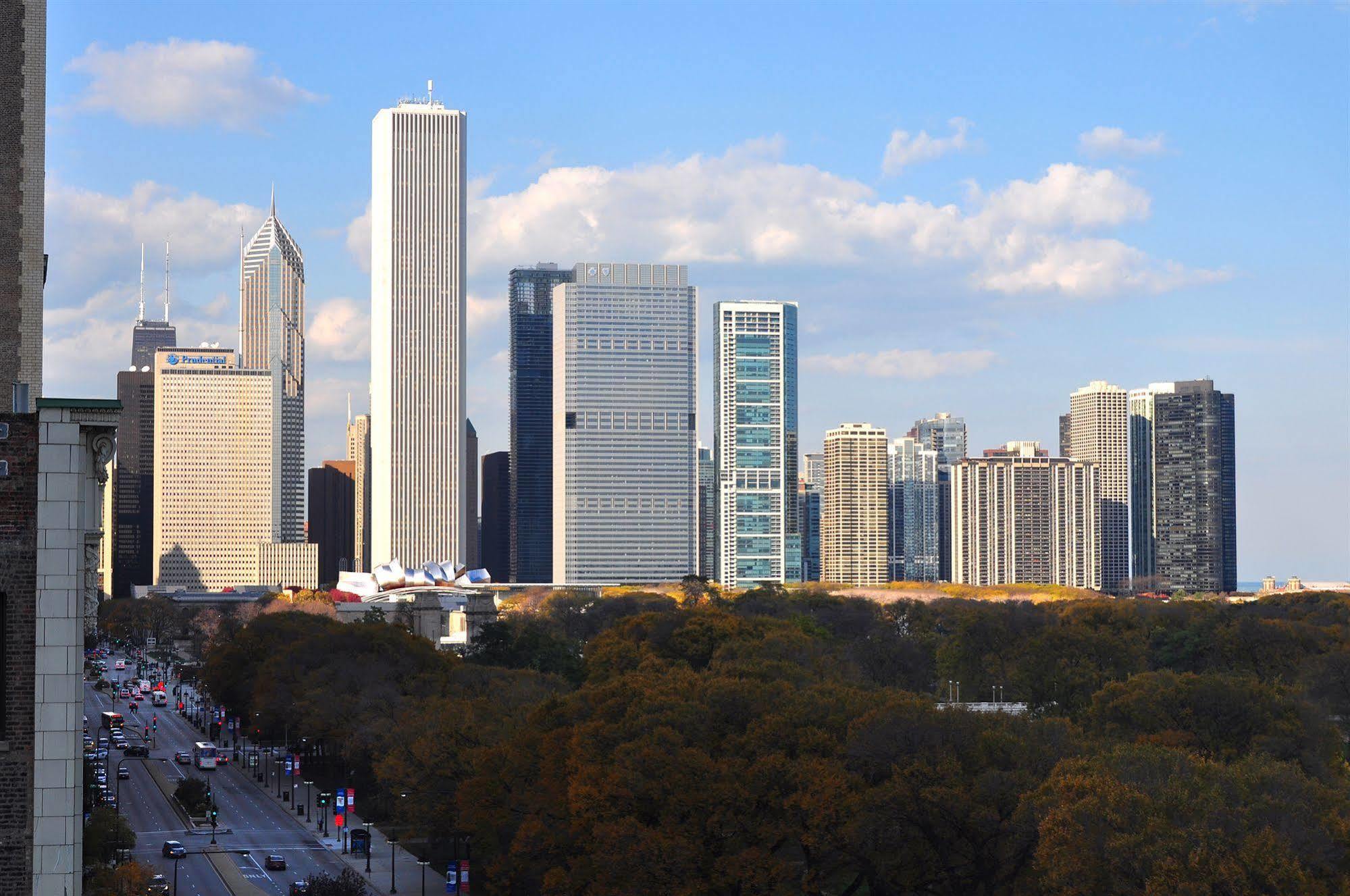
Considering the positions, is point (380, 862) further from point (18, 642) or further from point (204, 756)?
point (18, 642)

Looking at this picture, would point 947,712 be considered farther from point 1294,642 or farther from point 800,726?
point 1294,642

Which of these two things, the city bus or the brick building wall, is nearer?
the brick building wall

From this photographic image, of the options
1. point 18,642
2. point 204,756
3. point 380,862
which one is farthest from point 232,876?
point 18,642

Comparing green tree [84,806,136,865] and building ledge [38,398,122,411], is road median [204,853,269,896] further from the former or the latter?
building ledge [38,398,122,411]

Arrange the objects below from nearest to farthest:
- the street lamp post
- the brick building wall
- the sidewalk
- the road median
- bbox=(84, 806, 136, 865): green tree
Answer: the brick building wall, bbox=(84, 806, 136, 865): green tree, the road median, the street lamp post, the sidewalk

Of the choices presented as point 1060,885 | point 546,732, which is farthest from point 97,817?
point 1060,885

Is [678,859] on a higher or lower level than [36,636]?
lower

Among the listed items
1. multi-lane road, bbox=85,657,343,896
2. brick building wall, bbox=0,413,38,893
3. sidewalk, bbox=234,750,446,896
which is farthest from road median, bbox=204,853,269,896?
brick building wall, bbox=0,413,38,893
